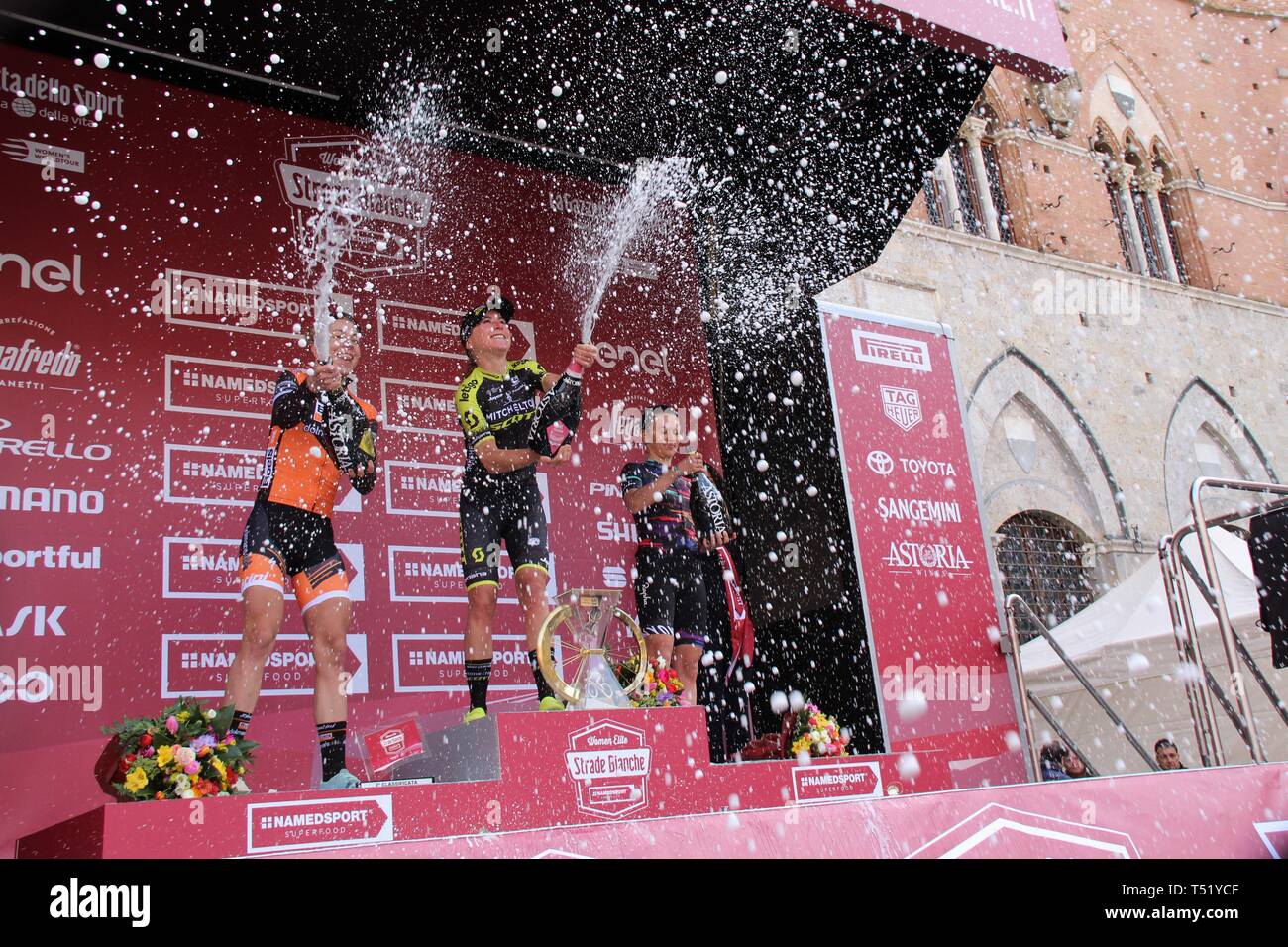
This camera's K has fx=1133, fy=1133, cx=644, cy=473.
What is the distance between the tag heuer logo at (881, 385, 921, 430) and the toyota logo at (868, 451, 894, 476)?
320mm

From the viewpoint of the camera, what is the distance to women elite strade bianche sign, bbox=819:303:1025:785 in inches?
302

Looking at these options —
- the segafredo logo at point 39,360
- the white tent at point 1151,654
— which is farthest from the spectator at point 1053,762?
the segafredo logo at point 39,360

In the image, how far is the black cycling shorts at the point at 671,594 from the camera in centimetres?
664

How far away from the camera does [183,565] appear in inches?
251

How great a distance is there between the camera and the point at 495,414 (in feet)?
19.5

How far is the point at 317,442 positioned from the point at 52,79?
3.16 meters

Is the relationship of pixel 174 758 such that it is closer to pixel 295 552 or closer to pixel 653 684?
pixel 295 552

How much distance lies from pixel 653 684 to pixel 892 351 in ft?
12.6

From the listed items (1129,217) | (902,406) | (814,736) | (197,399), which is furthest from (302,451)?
(1129,217)

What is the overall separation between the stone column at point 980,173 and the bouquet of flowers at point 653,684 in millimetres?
13252

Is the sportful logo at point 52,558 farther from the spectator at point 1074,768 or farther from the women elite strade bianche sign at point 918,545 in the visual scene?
the spectator at point 1074,768

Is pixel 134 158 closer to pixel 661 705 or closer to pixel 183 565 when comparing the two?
pixel 183 565

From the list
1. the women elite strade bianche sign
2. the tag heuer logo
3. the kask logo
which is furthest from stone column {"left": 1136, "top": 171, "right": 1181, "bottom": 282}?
the kask logo

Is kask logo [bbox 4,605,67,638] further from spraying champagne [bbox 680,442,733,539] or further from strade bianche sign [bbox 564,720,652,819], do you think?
spraying champagne [bbox 680,442,733,539]
